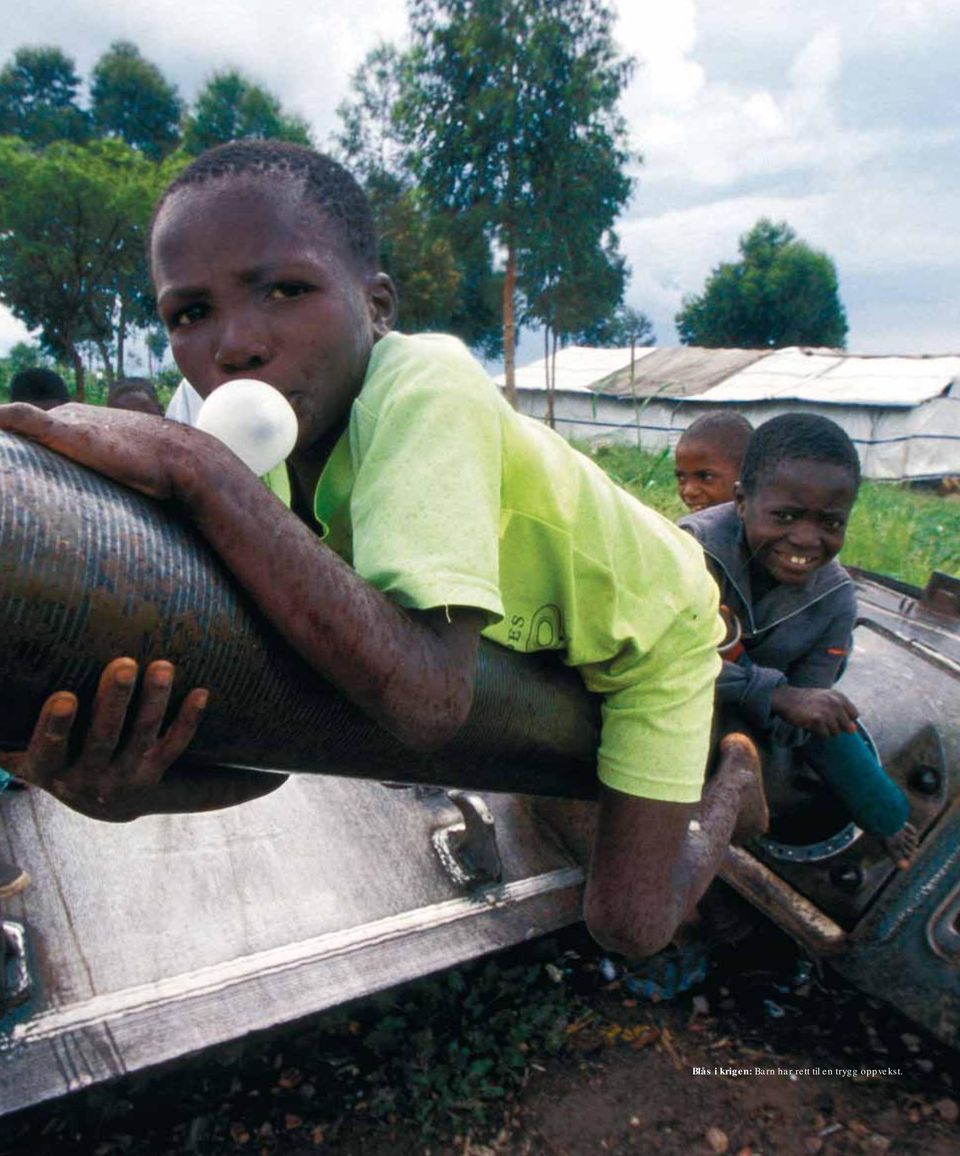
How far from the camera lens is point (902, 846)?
2473mm

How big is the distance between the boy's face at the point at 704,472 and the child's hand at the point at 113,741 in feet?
11.4

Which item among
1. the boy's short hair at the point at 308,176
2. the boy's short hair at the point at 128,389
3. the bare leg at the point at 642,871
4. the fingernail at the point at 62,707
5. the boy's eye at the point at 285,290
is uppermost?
the boy's short hair at the point at 308,176

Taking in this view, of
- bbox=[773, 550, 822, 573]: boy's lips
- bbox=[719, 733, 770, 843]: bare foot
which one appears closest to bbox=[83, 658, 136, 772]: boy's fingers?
bbox=[719, 733, 770, 843]: bare foot

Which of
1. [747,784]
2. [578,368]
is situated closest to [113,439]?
[747,784]

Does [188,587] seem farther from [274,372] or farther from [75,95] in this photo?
[75,95]

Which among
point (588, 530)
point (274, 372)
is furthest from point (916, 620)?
point (274, 372)

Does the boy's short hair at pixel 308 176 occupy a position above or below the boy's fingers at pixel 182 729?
above

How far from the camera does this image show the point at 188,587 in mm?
936

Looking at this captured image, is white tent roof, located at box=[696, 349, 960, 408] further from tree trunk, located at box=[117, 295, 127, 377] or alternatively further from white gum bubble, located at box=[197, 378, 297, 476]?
white gum bubble, located at box=[197, 378, 297, 476]

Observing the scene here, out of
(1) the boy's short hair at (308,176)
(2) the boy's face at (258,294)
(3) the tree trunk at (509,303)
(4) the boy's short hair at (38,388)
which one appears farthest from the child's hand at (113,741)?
(3) the tree trunk at (509,303)

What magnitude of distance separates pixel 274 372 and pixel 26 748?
56 centimetres

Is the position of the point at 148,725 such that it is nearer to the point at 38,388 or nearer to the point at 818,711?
the point at 818,711

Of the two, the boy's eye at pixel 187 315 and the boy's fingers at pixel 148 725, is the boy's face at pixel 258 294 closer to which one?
the boy's eye at pixel 187 315

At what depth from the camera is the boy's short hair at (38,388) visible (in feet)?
18.4
